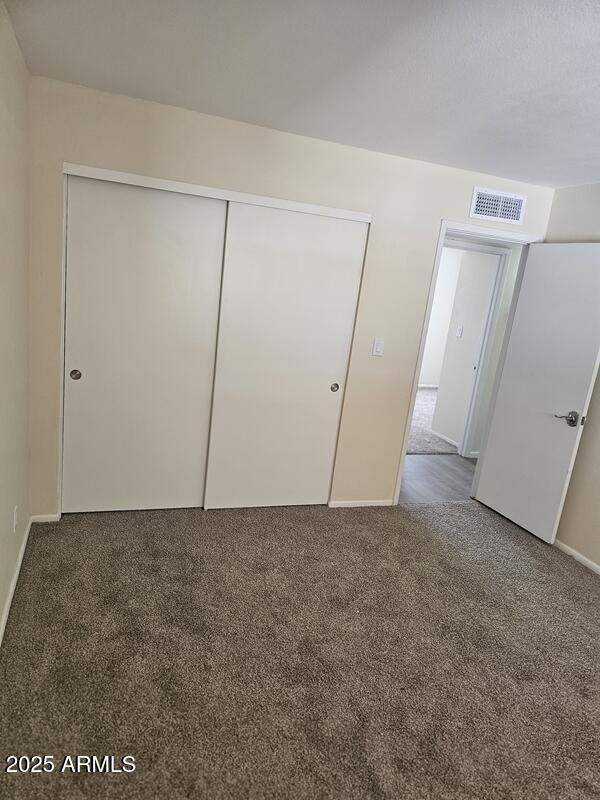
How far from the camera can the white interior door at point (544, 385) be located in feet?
10.3

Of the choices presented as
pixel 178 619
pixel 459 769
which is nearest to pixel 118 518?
pixel 178 619

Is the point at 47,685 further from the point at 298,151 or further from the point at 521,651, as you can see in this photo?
the point at 298,151

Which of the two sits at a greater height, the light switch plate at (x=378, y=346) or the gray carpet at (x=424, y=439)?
the light switch plate at (x=378, y=346)

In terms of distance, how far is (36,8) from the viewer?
170 cm

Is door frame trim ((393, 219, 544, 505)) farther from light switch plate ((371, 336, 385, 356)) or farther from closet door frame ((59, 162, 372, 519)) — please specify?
closet door frame ((59, 162, 372, 519))

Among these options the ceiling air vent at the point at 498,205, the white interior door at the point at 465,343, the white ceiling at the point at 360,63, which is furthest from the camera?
the white interior door at the point at 465,343

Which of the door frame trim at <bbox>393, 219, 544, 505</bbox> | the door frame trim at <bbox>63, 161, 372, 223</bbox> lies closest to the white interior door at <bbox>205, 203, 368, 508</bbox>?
the door frame trim at <bbox>63, 161, 372, 223</bbox>

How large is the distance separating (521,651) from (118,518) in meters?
2.27

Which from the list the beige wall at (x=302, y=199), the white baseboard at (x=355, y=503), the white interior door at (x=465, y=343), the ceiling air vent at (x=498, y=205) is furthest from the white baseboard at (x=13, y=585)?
the white interior door at (x=465, y=343)

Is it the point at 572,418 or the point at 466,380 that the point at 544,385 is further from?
the point at 466,380

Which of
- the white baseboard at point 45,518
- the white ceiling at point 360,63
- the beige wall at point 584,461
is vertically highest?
the white ceiling at point 360,63

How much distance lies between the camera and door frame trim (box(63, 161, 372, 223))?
101 inches

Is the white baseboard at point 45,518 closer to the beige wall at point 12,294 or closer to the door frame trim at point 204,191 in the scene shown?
the beige wall at point 12,294

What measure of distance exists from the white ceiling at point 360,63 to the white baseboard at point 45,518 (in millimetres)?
2276
